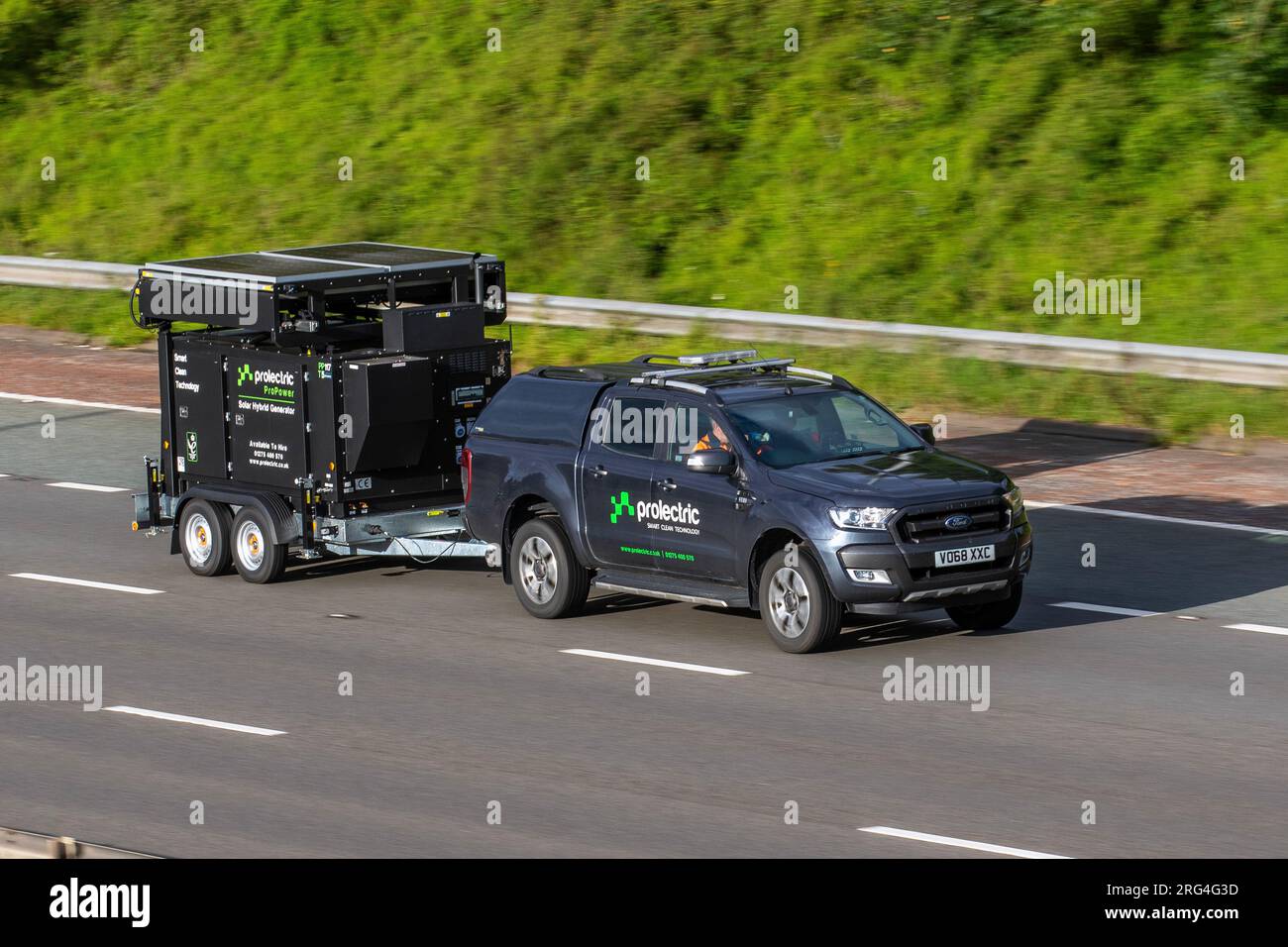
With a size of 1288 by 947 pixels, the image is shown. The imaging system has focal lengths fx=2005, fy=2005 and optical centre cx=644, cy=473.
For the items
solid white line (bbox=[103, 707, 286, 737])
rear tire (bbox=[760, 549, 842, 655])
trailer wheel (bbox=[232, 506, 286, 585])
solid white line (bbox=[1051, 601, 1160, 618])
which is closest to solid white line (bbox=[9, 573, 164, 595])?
trailer wheel (bbox=[232, 506, 286, 585])

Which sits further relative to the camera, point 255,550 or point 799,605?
point 255,550

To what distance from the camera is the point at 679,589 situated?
14.2 meters

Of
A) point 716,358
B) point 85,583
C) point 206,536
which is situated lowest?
point 85,583

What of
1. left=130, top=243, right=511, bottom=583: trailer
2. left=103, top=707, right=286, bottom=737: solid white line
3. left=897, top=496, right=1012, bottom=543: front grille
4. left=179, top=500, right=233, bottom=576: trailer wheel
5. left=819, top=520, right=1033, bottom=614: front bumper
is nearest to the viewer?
left=103, top=707, right=286, bottom=737: solid white line

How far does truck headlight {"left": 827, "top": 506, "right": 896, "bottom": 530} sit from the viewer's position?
43.0ft

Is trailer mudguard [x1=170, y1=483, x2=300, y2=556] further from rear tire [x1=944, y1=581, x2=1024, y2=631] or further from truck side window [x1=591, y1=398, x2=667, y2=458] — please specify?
rear tire [x1=944, y1=581, x2=1024, y2=631]

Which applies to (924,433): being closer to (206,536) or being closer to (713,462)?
(713,462)

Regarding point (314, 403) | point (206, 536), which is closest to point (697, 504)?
point (314, 403)

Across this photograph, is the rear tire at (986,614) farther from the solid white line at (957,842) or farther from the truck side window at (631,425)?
the solid white line at (957,842)

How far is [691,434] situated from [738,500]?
0.81m

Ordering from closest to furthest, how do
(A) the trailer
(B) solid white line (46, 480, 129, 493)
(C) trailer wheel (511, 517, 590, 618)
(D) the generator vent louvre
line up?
1. (C) trailer wheel (511, 517, 590, 618)
2. (A) the trailer
3. (D) the generator vent louvre
4. (B) solid white line (46, 480, 129, 493)

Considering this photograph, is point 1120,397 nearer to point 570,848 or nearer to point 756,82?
point 756,82

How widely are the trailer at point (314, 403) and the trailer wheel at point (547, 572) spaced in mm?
320

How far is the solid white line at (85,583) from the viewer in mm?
16172
